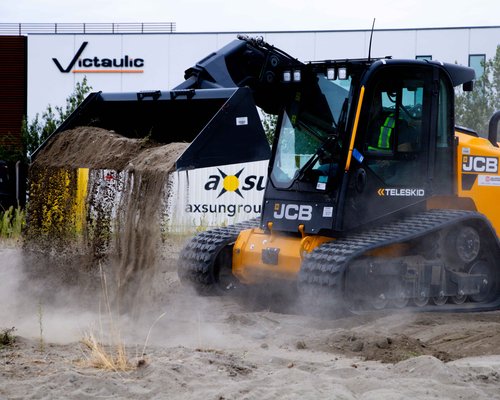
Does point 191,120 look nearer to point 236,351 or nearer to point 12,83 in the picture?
point 236,351

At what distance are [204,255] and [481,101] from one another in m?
16.6

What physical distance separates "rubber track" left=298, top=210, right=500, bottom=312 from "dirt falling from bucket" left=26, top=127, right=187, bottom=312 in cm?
151

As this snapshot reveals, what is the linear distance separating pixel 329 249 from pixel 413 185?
135 cm

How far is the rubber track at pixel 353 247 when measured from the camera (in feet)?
26.9

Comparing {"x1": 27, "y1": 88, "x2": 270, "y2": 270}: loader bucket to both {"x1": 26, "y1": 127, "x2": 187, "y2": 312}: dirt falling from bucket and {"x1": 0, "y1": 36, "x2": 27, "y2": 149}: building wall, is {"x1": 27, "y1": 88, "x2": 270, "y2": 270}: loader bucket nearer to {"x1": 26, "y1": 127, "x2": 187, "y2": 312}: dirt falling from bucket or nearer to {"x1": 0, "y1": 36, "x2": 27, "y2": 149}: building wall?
{"x1": 26, "y1": 127, "x2": 187, "y2": 312}: dirt falling from bucket

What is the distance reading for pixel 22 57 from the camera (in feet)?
118

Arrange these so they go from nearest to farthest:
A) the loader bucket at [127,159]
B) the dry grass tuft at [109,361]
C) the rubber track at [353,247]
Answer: the dry grass tuft at [109,361], the rubber track at [353,247], the loader bucket at [127,159]

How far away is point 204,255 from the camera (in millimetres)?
9727

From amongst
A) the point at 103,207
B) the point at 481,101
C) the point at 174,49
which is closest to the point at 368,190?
the point at 103,207

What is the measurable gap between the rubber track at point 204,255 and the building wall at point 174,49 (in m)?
23.3

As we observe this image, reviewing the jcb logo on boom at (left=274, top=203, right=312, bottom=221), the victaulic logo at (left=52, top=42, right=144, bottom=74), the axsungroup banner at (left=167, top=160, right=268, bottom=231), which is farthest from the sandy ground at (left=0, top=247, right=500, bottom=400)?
the victaulic logo at (left=52, top=42, right=144, bottom=74)

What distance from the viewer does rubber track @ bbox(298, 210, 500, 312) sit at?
819 centimetres

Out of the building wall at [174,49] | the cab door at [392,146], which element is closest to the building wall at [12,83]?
the building wall at [174,49]

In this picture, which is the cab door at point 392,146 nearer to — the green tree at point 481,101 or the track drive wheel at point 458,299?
the track drive wheel at point 458,299
